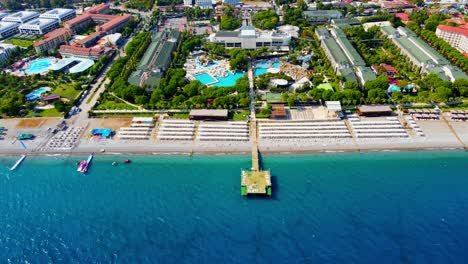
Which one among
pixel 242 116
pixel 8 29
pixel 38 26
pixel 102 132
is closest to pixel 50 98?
pixel 102 132

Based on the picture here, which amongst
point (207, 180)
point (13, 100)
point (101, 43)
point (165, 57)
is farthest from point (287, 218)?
point (101, 43)

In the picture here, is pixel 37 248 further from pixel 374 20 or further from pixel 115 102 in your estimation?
pixel 374 20

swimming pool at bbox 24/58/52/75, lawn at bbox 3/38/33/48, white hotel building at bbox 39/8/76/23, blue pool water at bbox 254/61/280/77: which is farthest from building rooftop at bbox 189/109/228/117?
white hotel building at bbox 39/8/76/23

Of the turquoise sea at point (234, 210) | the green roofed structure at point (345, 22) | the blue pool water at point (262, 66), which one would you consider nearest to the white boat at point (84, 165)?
the turquoise sea at point (234, 210)

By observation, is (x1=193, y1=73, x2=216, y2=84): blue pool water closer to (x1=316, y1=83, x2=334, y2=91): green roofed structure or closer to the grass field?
(x1=316, y1=83, x2=334, y2=91): green roofed structure

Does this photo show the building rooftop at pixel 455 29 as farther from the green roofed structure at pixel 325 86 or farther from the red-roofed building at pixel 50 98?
the red-roofed building at pixel 50 98

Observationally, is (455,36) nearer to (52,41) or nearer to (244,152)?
(244,152)

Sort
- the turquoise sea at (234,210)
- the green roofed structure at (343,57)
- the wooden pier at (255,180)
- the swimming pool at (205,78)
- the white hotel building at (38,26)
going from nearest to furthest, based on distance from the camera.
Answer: the turquoise sea at (234,210) < the wooden pier at (255,180) < the green roofed structure at (343,57) < the swimming pool at (205,78) < the white hotel building at (38,26)
